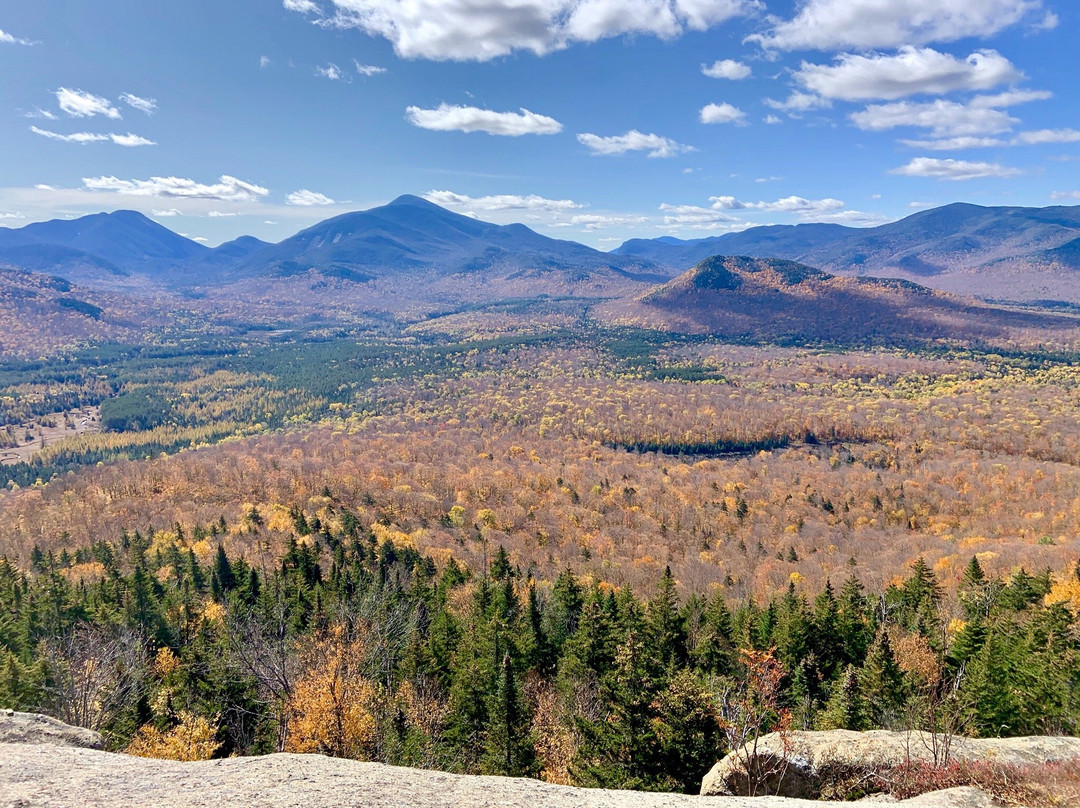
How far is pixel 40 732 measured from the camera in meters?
18.0

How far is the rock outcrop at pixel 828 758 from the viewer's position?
1811cm

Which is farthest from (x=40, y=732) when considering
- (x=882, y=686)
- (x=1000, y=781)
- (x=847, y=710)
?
(x=882, y=686)

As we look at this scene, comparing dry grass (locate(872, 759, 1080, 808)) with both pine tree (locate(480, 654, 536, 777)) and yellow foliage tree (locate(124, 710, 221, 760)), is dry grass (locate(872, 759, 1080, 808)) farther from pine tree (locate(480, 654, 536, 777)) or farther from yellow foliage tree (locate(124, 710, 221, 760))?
yellow foliage tree (locate(124, 710, 221, 760))

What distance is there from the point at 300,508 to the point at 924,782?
100 m

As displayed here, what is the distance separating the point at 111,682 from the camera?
32.6m

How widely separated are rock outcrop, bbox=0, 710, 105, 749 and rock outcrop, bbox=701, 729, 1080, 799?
20.3m

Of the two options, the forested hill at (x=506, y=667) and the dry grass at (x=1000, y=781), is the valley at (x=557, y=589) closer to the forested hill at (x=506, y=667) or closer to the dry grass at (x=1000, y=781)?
the forested hill at (x=506, y=667)

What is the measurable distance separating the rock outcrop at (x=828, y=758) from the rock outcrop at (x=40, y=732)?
20273 mm

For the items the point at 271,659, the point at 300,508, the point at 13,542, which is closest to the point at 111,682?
the point at 271,659

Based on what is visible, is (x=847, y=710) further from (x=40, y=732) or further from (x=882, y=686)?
(x=40, y=732)

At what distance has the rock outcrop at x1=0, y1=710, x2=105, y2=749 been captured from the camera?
57.4ft

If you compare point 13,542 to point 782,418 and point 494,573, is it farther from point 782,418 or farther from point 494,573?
point 782,418

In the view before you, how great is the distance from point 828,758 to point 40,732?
25.0 metres

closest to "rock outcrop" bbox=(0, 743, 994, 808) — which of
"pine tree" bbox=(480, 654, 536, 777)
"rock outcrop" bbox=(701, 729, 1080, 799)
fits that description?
"rock outcrop" bbox=(701, 729, 1080, 799)
